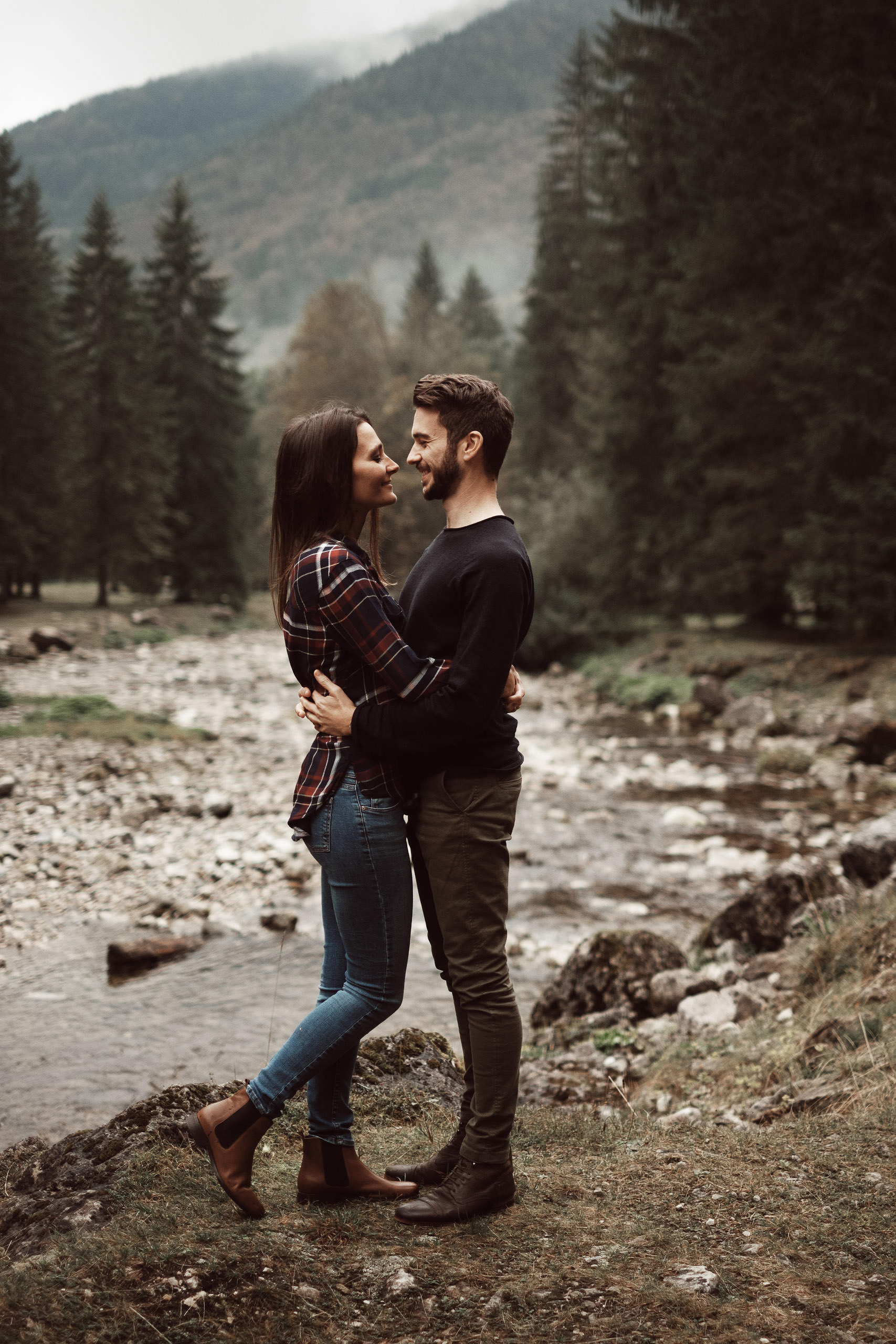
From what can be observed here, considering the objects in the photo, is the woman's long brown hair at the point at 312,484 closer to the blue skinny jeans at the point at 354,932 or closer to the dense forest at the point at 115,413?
the blue skinny jeans at the point at 354,932

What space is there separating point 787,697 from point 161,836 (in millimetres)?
10406

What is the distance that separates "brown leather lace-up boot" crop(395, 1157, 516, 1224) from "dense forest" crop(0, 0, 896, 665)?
3.61 meters

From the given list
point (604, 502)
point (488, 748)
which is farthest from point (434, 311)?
point (488, 748)

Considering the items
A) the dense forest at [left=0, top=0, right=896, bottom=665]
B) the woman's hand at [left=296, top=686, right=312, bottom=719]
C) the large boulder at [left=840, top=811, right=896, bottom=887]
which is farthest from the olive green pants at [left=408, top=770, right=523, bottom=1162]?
the large boulder at [left=840, top=811, right=896, bottom=887]

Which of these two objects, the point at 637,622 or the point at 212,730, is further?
the point at 637,622

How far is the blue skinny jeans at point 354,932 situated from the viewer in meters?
2.75

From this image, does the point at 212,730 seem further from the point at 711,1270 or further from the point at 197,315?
the point at 197,315

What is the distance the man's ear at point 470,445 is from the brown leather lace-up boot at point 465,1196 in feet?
6.68

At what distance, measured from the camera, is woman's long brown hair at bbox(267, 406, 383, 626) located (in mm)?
2850

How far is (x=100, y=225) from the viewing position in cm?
3005

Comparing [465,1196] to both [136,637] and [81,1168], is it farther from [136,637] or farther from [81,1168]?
[136,637]

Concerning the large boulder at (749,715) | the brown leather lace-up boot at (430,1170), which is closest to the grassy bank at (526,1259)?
the brown leather lace-up boot at (430,1170)

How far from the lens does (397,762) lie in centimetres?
284

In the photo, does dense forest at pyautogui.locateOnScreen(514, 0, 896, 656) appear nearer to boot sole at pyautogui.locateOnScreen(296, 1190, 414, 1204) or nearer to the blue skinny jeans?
the blue skinny jeans
